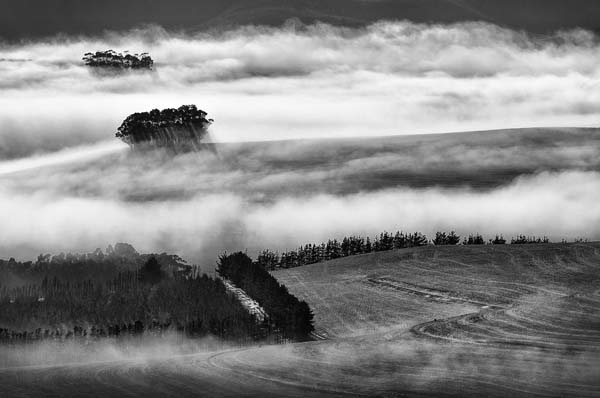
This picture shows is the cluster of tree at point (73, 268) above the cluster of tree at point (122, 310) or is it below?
above

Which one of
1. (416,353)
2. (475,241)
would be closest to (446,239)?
(475,241)

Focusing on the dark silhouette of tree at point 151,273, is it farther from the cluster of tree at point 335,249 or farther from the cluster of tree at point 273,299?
the cluster of tree at point 335,249

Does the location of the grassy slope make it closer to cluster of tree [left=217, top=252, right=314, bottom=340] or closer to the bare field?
the bare field

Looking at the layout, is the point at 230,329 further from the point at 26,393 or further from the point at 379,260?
the point at 379,260

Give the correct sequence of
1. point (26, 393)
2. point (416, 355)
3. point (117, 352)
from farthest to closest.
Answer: point (117, 352)
point (416, 355)
point (26, 393)

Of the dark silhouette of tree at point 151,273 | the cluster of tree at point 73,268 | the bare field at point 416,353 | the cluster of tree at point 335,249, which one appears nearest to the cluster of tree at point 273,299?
the bare field at point 416,353

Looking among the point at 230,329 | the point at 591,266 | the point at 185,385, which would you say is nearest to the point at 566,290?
the point at 591,266

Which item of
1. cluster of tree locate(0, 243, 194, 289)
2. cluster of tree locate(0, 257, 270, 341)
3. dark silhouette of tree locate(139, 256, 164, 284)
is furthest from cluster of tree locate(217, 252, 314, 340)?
dark silhouette of tree locate(139, 256, 164, 284)
